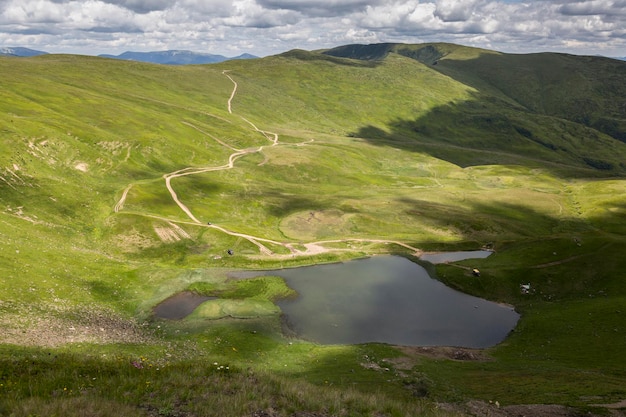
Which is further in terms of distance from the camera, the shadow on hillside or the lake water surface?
the shadow on hillside

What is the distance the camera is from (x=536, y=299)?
77.9 m

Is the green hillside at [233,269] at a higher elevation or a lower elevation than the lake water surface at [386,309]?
higher

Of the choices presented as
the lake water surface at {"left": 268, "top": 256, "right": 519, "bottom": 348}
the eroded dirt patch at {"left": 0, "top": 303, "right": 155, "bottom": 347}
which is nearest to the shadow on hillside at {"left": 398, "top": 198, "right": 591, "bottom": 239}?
the lake water surface at {"left": 268, "top": 256, "right": 519, "bottom": 348}

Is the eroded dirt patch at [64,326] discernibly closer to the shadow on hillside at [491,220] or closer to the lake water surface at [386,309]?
the lake water surface at [386,309]

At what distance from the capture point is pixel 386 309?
7038cm

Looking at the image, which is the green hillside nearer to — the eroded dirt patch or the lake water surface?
the eroded dirt patch

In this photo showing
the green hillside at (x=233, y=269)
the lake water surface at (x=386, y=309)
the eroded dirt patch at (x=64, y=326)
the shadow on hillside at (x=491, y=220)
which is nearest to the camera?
the green hillside at (x=233, y=269)

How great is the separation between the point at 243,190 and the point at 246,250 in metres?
43.3

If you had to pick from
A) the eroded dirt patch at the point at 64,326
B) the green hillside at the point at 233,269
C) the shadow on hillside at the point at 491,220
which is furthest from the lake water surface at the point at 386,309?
the shadow on hillside at the point at 491,220

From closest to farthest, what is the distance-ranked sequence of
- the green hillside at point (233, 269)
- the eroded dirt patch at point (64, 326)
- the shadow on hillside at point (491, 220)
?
the green hillside at point (233, 269), the eroded dirt patch at point (64, 326), the shadow on hillside at point (491, 220)

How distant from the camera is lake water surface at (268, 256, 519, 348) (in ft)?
203

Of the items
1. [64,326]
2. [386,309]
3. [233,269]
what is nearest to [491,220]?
[386,309]

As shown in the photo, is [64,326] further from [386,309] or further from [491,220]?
[491,220]

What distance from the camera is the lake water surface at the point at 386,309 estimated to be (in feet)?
203
